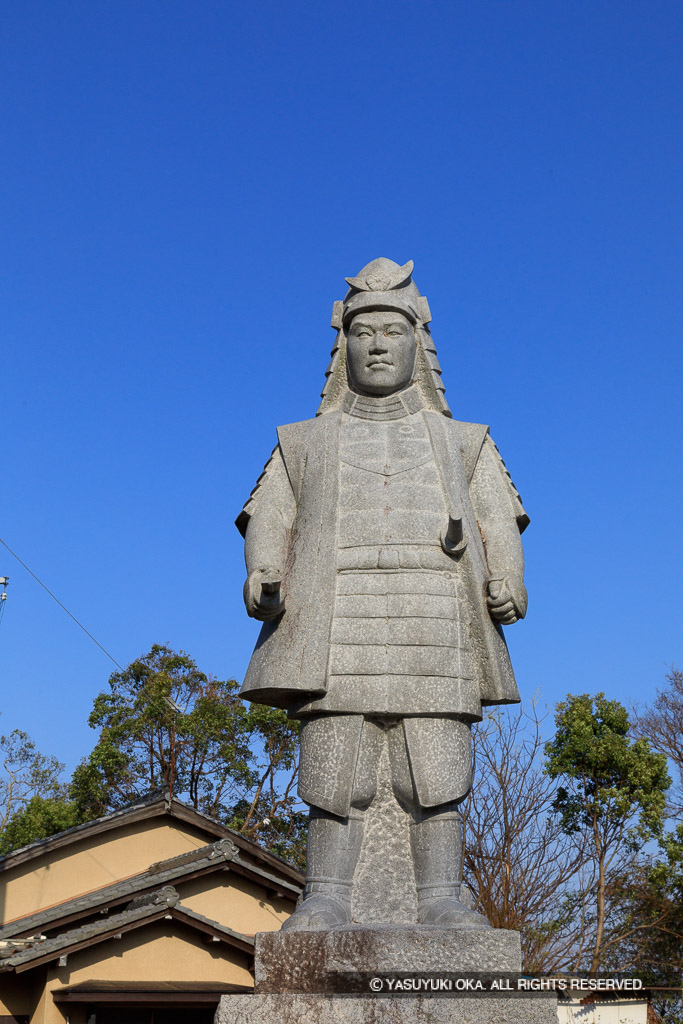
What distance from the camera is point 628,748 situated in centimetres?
2048

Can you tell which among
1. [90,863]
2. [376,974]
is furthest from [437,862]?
[90,863]

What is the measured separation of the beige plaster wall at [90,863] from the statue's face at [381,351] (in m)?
14.6

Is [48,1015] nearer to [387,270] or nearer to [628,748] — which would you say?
[387,270]

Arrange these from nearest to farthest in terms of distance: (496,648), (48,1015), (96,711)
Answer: (496,648) → (48,1015) → (96,711)

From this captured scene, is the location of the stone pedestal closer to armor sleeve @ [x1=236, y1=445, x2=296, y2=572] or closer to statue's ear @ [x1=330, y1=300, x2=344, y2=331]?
armor sleeve @ [x1=236, y1=445, x2=296, y2=572]

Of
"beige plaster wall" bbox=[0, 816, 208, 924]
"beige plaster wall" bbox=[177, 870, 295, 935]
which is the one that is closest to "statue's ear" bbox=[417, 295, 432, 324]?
"beige plaster wall" bbox=[177, 870, 295, 935]

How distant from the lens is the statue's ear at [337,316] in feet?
17.9

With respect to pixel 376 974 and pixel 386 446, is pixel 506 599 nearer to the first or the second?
pixel 386 446

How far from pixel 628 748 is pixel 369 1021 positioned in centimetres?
1792

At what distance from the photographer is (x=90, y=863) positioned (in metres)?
17.8

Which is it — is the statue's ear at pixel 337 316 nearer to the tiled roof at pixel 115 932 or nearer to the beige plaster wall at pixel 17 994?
the tiled roof at pixel 115 932

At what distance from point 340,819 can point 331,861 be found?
18cm

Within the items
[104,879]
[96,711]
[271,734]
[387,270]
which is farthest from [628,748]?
[387,270]

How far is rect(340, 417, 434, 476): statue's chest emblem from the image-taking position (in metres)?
5.05
